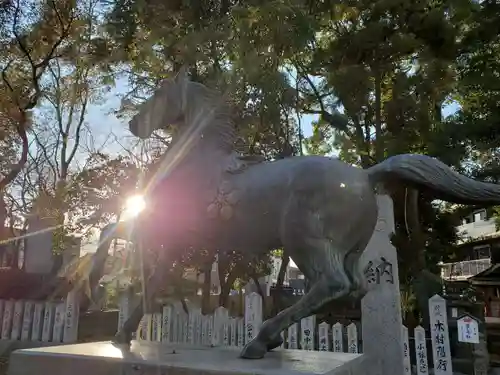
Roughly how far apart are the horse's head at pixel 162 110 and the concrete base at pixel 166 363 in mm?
1423

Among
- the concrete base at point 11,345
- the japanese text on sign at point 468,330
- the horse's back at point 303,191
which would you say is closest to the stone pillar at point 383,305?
the japanese text on sign at point 468,330

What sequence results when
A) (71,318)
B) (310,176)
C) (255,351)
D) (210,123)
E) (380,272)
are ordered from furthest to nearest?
(71,318)
(380,272)
(210,123)
(310,176)
(255,351)

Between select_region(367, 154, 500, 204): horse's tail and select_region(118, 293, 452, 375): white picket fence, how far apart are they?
385cm

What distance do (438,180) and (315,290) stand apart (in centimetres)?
92

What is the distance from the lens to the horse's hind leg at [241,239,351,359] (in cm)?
229

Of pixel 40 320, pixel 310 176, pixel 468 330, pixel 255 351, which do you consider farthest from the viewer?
pixel 40 320

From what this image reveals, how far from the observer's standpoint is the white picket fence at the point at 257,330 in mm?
6094

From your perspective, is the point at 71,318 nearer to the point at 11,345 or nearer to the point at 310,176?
the point at 11,345

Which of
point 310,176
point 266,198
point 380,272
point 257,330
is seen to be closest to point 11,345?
point 257,330

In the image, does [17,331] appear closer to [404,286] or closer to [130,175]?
[130,175]

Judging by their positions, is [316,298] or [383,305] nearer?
[316,298]

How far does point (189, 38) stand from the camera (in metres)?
7.65

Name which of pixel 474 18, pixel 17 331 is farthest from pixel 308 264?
pixel 474 18

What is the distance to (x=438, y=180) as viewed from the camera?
2.47 meters
